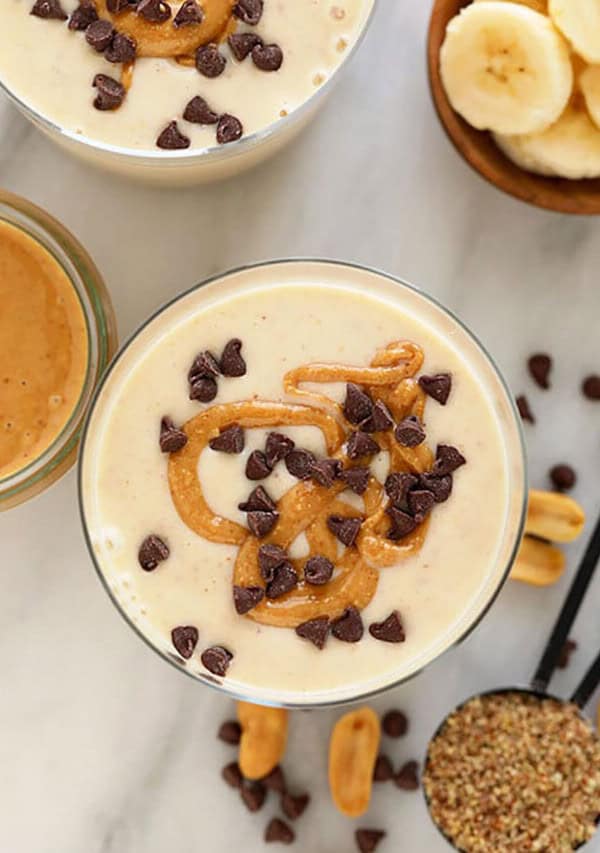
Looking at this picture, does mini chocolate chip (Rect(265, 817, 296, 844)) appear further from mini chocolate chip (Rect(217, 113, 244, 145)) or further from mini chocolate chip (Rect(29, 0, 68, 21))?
mini chocolate chip (Rect(29, 0, 68, 21))

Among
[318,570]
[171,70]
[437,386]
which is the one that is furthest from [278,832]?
[171,70]

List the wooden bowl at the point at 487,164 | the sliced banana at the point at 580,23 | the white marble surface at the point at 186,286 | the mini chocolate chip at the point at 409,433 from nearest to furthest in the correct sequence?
1. the mini chocolate chip at the point at 409,433
2. the sliced banana at the point at 580,23
3. the wooden bowl at the point at 487,164
4. the white marble surface at the point at 186,286

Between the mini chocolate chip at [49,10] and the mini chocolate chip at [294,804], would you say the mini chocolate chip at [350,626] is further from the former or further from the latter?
the mini chocolate chip at [49,10]

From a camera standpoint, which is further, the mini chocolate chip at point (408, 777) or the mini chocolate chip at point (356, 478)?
the mini chocolate chip at point (408, 777)

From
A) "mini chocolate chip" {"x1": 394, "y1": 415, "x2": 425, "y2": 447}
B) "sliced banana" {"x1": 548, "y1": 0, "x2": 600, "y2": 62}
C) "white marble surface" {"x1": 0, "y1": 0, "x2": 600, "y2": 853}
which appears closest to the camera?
"mini chocolate chip" {"x1": 394, "y1": 415, "x2": 425, "y2": 447}

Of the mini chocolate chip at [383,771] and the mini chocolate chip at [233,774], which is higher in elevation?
the mini chocolate chip at [383,771]

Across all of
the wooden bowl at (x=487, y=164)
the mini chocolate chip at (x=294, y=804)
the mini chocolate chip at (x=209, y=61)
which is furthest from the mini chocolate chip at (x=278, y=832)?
the mini chocolate chip at (x=209, y=61)

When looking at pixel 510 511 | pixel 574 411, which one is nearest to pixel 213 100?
pixel 510 511

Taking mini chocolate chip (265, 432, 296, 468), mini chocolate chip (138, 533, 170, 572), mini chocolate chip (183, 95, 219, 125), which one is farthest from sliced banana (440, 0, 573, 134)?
mini chocolate chip (138, 533, 170, 572)
